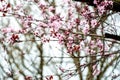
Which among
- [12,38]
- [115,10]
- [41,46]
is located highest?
[115,10]

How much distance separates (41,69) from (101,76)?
268cm

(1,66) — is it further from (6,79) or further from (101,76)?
(101,76)

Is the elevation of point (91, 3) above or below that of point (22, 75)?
above

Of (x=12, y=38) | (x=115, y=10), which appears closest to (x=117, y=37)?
(x=115, y=10)

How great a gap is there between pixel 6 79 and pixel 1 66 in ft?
2.18

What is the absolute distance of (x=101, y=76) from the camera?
35.3 feet

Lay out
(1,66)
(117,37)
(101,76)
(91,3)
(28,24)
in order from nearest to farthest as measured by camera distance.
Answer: (91,3) → (117,37) → (28,24) → (101,76) → (1,66)

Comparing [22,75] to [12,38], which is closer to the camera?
[12,38]

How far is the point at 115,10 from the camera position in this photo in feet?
10.8

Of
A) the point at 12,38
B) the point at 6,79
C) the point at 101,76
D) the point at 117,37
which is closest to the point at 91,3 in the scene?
the point at 117,37

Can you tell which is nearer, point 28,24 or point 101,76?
point 28,24

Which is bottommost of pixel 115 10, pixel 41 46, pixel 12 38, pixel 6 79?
pixel 6 79

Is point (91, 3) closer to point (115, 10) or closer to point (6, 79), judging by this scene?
point (115, 10)

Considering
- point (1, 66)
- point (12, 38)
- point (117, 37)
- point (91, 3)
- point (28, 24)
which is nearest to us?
point (91, 3)
